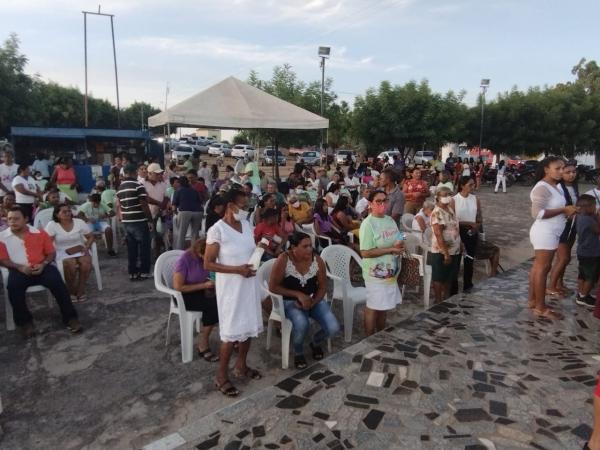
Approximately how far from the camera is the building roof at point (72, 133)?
15645 mm

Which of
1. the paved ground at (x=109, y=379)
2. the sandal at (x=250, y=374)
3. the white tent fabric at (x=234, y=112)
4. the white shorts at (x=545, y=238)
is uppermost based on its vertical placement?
the white tent fabric at (x=234, y=112)

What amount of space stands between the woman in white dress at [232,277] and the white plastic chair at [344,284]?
1248 mm

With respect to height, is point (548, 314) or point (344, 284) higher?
point (344, 284)

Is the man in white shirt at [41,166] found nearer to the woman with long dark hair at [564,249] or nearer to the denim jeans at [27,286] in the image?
the denim jeans at [27,286]

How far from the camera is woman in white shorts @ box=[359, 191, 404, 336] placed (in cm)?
385

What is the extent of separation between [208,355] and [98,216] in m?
4.51

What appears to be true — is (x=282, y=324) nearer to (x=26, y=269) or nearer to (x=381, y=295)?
(x=381, y=295)

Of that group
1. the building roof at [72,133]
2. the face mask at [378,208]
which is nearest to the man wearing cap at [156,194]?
the face mask at [378,208]

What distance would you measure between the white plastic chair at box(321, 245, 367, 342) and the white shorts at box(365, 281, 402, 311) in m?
0.36

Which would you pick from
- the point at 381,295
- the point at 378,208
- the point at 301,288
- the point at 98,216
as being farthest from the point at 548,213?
the point at 98,216

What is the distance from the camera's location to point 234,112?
7848 millimetres

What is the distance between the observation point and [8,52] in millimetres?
24000

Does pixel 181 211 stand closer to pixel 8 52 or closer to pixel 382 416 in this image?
pixel 382 416

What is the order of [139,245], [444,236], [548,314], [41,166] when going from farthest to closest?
[41,166]
[139,245]
[444,236]
[548,314]
